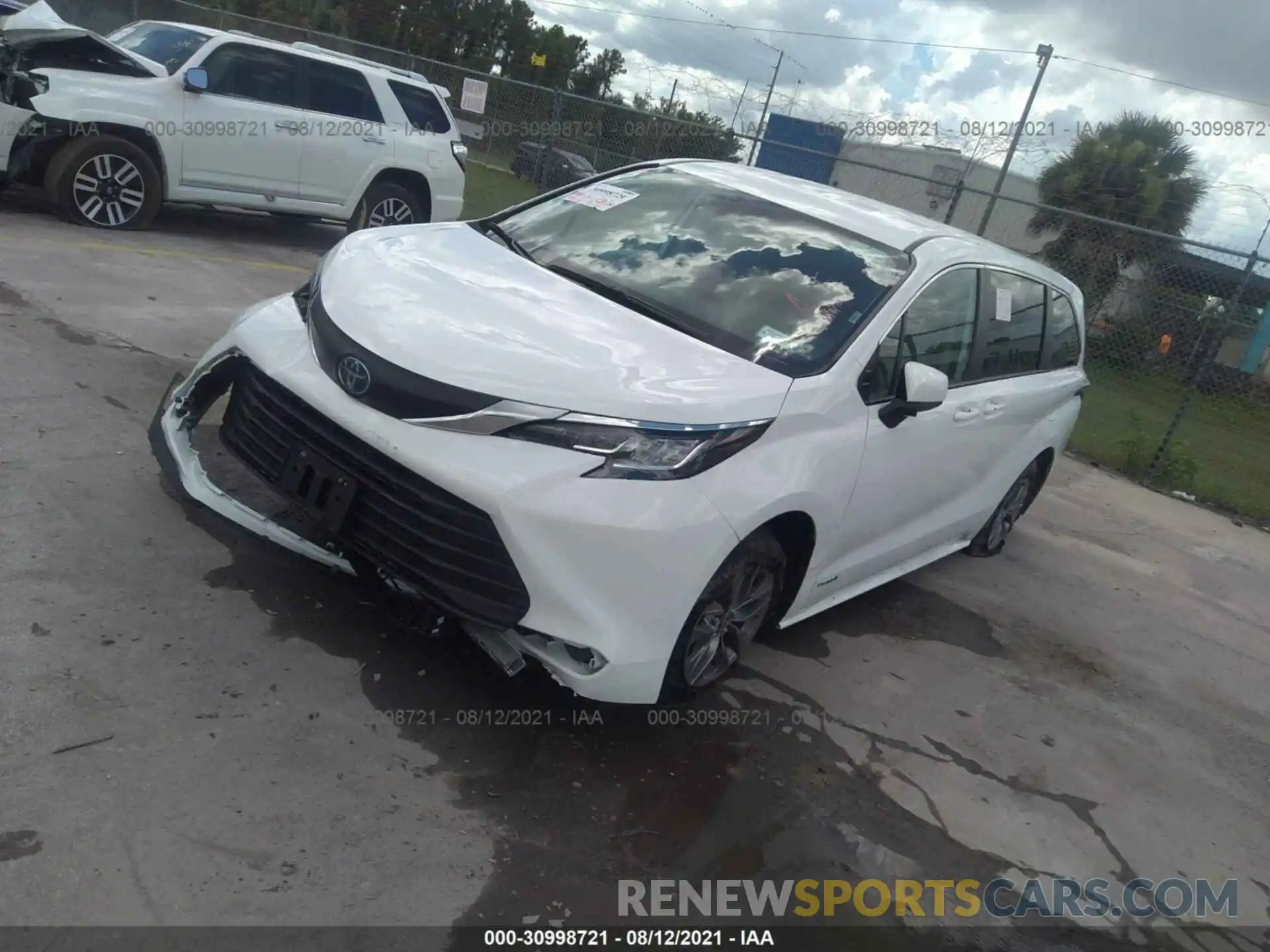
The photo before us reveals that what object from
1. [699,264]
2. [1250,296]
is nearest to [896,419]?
[699,264]

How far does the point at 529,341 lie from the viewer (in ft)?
10.8

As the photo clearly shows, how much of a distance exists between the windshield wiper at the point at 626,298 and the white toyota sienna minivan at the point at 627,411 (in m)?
0.01

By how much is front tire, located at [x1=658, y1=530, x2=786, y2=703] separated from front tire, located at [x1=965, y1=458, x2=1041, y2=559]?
236 cm

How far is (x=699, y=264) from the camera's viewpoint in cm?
413

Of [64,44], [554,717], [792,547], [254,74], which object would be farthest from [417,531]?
[254,74]

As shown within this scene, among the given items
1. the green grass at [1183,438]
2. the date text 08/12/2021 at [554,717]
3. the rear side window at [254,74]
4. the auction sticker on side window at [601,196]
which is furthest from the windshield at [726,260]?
the green grass at [1183,438]

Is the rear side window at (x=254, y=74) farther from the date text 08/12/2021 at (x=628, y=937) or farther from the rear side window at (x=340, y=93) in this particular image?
the date text 08/12/2021 at (x=628, y=937)

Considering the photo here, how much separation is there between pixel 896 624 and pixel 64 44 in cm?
774

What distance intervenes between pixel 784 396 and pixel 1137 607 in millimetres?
3872

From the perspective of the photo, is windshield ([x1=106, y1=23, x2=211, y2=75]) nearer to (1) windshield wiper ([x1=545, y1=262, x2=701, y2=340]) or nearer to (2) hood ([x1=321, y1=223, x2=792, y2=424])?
(2) hood ([x1=321, y1=223, x2=792, y2=424])

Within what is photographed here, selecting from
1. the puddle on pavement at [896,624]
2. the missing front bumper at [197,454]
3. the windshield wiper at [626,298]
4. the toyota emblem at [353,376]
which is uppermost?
the windshield wiper at [626,298]

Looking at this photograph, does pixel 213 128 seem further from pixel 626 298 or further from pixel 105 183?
pixel 626 298

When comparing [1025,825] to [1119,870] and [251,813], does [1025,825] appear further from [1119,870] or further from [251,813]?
[251,813]

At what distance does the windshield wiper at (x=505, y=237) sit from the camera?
4.26 metres
